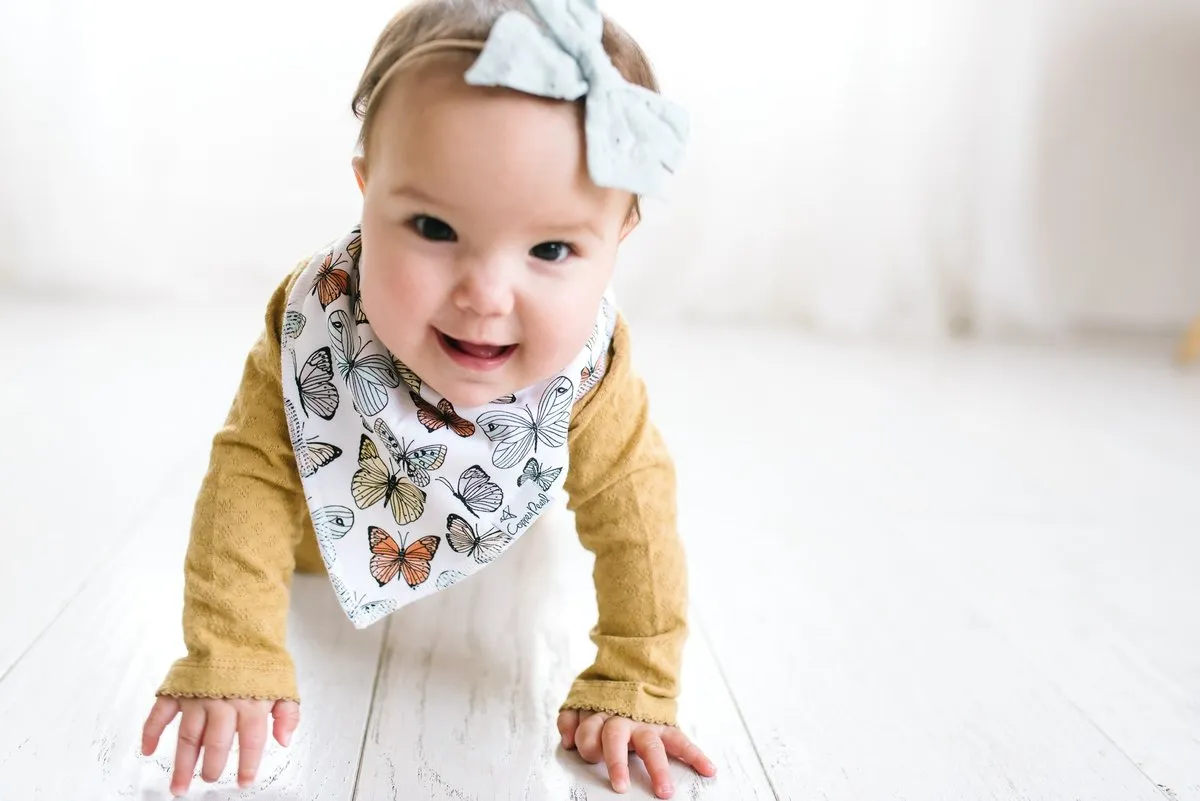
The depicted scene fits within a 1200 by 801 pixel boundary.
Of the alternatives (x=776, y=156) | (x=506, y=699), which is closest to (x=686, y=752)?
(x=506, y=699)

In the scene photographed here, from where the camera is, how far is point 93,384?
1.42m

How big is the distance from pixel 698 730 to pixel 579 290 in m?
0.31

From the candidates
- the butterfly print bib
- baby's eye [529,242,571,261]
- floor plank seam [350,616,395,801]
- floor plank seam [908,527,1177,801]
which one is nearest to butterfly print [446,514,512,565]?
the butterfly print bib

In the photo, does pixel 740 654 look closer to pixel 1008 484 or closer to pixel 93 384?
pixel 1008 484

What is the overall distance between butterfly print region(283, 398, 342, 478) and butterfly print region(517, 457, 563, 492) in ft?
0.39

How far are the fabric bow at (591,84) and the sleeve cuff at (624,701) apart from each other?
1.03 ft

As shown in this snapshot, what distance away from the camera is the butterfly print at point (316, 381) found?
749 millimetres

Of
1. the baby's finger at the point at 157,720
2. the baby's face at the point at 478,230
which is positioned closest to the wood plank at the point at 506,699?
the baby's finger at the point at 157,720

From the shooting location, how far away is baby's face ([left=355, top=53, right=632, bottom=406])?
0.62 m

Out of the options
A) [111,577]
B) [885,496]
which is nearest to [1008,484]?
[885,496]

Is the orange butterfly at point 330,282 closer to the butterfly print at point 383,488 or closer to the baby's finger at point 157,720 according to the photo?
the butterfly print at point 383,488

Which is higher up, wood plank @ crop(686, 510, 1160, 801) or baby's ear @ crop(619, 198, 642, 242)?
baby's ear @ crop(619, 198, 642, 242)

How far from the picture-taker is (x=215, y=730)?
2.27ft

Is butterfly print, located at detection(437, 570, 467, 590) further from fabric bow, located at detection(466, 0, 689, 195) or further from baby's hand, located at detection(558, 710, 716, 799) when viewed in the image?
fabric bow, located at detection(466, 0, 689, 195)
